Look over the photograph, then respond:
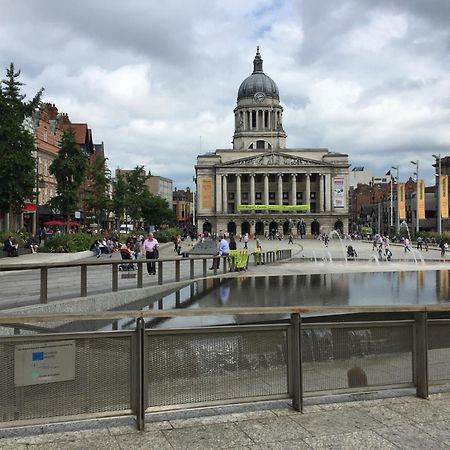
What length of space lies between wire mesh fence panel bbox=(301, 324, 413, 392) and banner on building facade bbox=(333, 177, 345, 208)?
127920 millimetres

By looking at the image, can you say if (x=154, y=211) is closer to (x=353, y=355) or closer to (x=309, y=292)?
(x=309, y=292)

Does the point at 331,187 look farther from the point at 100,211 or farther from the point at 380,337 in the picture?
the point at 380,337

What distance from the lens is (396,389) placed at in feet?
19.8

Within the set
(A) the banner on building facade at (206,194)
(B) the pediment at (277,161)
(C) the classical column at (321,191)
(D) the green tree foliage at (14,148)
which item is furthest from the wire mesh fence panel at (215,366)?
(C) the classical column at (321,191)

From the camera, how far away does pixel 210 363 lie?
17.4 ft

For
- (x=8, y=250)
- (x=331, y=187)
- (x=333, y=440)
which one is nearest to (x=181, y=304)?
(x=333, y=440)

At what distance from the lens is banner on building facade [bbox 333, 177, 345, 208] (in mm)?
131625

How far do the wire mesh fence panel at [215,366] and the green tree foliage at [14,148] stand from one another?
33.1m

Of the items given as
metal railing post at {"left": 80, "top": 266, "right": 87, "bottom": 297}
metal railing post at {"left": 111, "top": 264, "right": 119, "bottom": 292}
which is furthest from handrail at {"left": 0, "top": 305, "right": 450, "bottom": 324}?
metal railing post at {"left": 111, "top": 264, "right": 119, "bottom": 292}

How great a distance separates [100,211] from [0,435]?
62691 mm

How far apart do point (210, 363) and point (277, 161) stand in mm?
134731

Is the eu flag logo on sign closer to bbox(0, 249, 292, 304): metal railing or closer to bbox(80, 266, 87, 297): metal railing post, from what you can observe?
bbox(0, 249, 292, 304): metal railing

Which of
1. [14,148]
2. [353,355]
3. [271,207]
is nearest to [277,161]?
[271,207]

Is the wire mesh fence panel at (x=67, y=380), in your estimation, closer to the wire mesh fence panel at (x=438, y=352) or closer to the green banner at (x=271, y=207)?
the wire mesh fence panel at (x=438, y=352)
